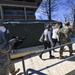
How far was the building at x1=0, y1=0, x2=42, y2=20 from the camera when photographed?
28.0m

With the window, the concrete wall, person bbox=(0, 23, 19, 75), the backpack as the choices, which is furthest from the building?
person bbox=(0, 23, 19, 75)

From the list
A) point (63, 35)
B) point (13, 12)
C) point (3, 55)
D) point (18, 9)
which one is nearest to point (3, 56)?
point (3, 55)

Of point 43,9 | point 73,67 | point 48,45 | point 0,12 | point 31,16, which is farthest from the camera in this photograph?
point 43,9

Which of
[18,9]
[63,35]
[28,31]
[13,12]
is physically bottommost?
[28,31]

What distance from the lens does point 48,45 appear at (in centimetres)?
670

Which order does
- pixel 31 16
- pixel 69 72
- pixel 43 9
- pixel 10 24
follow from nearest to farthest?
pixel 69 72 < pixel 10 24 < pixel 31 16 < pixel 43 9

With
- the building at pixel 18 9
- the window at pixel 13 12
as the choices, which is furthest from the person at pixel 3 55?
the window at pixel 13 12

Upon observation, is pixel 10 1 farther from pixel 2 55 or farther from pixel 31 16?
pixel 2 55

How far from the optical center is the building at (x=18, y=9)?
1101 inches

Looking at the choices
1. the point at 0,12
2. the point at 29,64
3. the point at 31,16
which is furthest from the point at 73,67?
the point at 31,16

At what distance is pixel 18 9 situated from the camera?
30.4 metres

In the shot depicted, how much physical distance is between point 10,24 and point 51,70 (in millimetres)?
6791

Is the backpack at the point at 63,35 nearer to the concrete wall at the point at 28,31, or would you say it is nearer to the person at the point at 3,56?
the person at the point at 3,56

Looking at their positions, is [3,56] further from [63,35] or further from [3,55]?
[63,35]
